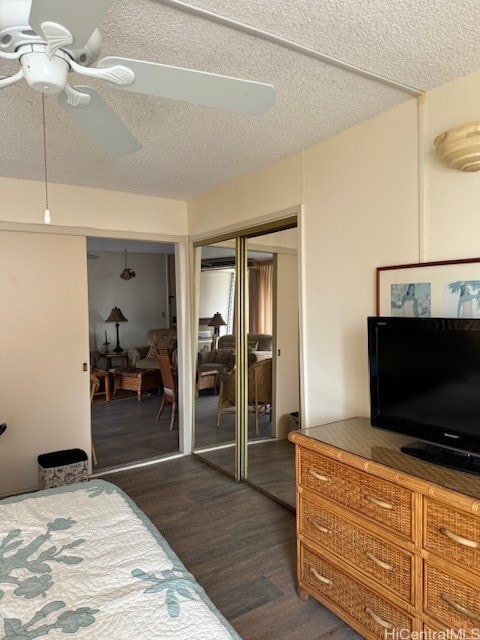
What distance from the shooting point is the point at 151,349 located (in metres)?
7.61

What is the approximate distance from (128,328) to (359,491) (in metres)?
7.25

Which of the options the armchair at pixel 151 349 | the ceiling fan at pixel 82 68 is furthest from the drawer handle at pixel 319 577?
the armchair at pixel 151 349

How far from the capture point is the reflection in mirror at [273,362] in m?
3.23

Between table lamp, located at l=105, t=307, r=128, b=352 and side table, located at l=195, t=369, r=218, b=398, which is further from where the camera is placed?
table lamp, located at l=105, t=307, r=128, b=352

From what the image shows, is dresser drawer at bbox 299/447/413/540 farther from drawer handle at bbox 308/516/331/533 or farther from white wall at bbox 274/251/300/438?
white wall at bbox 274/251/300/438

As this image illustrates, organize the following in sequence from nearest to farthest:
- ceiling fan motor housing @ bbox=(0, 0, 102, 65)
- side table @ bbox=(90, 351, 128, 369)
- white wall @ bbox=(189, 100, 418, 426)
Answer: ceiling fan motor housing @ bbox=(0, 0, 102, 65) < white wall @ bbox=(189, 100, 418, 426) < side table @ bbox=(90, 351, 128, 369)

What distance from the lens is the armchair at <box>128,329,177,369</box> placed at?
24.1 ft

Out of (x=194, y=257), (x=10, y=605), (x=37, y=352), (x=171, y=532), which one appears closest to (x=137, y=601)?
(x=10, y=605)

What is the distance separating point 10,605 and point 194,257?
3378mm

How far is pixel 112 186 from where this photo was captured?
3773 millimetres

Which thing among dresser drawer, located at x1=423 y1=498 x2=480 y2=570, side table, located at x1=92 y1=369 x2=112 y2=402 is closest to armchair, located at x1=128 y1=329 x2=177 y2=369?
side table, located at x1=92 y1=369 x2=112 y2=402

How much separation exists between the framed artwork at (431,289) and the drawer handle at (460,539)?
3.02 feet

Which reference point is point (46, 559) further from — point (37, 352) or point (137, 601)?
point (37, 352)

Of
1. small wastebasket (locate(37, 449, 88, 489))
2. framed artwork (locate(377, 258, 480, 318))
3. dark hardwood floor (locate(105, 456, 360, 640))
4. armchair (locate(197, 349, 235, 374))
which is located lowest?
dark hardwood floor (locate(105, 456, 360, 640))
